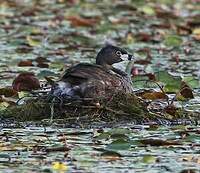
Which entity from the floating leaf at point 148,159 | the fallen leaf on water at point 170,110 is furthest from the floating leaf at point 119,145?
the fallen leaf on water at point 170,110

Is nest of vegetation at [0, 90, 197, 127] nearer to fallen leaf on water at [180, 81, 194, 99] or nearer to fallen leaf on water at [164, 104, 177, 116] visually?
fallen leaf on water at [164, 104, 177, 116]

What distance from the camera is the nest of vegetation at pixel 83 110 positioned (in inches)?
396

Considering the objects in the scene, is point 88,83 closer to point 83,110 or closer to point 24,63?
point 83,110

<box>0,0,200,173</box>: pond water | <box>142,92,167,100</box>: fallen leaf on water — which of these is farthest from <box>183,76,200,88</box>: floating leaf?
<box>142,92,167,100</box>: fallen leaf on water

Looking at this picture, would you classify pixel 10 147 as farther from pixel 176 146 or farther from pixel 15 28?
pixel 15 28

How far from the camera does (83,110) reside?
1016 cm

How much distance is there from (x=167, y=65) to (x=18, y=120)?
194 inches

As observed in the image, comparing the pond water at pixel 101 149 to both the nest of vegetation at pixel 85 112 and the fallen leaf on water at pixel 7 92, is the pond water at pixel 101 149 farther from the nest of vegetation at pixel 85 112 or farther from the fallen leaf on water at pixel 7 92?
the fallen leaf on water at pixel 7 92

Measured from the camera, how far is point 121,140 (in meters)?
8.84

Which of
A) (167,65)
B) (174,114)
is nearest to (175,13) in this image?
(167,65)

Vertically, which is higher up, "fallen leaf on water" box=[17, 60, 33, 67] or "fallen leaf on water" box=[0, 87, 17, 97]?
"fallen leaf on water" box=[0, 87, 17, 97]

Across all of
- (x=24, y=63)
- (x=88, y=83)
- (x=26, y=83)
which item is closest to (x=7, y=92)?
(x=26, y=83)

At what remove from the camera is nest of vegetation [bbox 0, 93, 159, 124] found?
1006 cm

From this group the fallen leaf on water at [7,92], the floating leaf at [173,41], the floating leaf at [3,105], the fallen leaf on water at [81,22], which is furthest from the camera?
the fallen leaf on water at [81,22]
